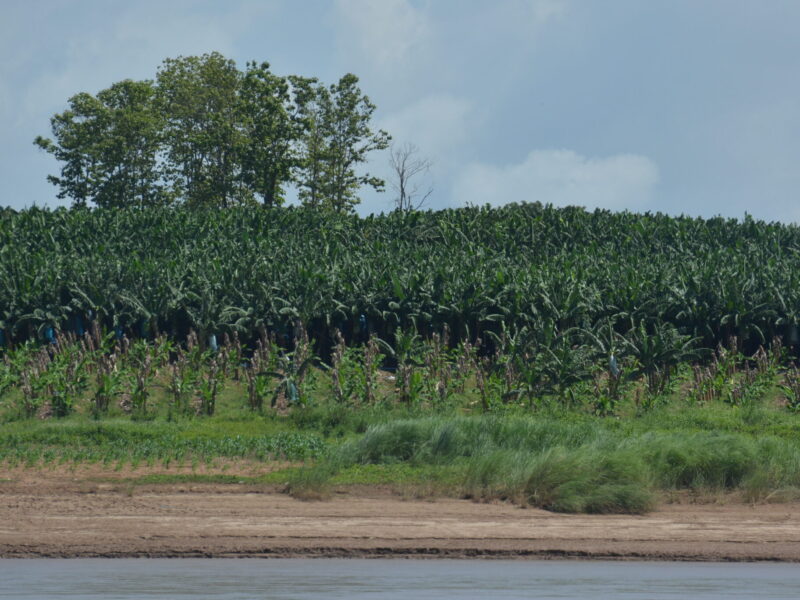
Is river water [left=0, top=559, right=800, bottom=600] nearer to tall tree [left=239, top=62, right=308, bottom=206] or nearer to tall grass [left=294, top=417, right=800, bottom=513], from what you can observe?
tall grass [left=294, top=417, right=800, bottom=513]

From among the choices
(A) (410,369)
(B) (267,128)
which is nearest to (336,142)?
(B) (267,128)

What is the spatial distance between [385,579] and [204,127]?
4715 cm

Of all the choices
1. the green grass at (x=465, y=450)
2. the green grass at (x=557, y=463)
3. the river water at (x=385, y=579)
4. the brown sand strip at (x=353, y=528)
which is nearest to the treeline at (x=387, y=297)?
the green grass at (x=465, y=450)

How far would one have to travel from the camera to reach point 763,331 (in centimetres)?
2188

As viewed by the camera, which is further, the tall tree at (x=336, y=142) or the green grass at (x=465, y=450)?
the tall tree at (x=336, y=142)

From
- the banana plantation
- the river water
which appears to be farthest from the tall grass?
the banana plantation

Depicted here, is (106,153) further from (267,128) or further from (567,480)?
(567,480)

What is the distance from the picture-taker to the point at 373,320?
20.6 meters

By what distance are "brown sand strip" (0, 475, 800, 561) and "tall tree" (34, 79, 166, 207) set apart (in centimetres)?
4088

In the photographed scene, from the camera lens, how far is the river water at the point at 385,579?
7.47m

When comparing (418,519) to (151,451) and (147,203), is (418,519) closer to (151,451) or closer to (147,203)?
(151,451)

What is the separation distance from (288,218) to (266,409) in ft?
57.9

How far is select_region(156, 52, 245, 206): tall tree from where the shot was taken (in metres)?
48.6

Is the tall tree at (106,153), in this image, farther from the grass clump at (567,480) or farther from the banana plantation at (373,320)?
the grass clump at (567,480)
